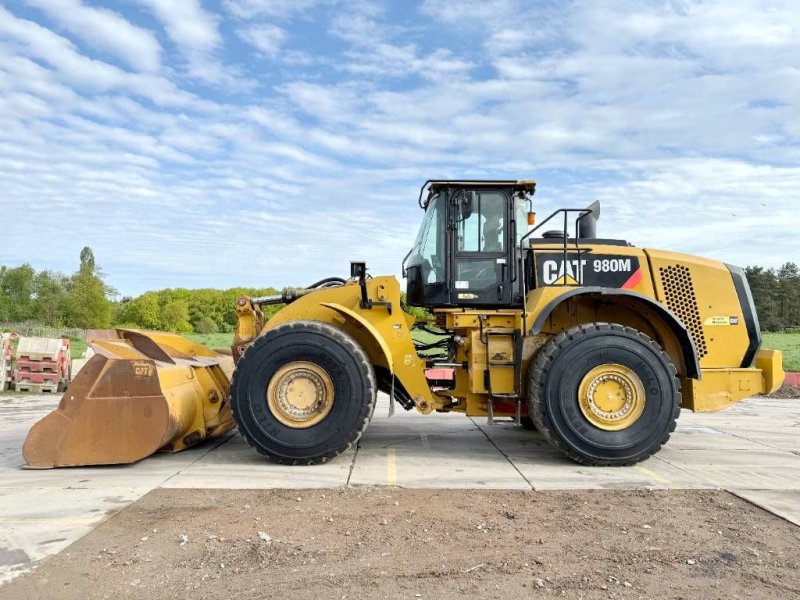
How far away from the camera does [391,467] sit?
629cm

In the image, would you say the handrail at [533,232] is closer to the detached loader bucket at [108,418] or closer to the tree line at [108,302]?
the detached loader bucket at [108,418]

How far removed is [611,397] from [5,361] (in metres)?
13.0

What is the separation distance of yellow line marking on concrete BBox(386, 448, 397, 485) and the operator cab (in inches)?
65.9

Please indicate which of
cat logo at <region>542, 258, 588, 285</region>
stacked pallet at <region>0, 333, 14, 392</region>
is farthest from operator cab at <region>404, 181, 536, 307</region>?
stacked pallet at <region>0, 333, 14, 392</region>

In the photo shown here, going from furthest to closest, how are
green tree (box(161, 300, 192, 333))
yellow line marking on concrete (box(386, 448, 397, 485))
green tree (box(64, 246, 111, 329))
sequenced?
green tree (box(64, 246, 111, 329)), green tree (box(161, 300, 192, 333)), yellow line marking on concrete (box(386, 448, 397, 485))

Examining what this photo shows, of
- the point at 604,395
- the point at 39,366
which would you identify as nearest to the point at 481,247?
the point at 604,395

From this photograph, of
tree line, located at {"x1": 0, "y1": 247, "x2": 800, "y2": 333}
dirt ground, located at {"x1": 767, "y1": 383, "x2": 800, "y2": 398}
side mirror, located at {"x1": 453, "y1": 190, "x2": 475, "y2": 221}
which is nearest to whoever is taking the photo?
side mirror, located at {"x1": 453, "y1": 190, "x2": 475, "y2": 221}

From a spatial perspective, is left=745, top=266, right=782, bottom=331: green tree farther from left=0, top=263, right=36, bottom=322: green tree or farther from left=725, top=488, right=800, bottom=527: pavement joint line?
left=0, top=263, right=36, bottom=322: green tree

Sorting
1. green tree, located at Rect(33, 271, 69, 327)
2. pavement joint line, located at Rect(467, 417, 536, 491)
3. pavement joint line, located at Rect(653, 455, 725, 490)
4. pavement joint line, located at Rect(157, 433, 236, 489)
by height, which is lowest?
pavement joint line, located at Rect(653, 455, 725, 490)

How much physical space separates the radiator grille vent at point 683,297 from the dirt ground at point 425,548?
207 cm

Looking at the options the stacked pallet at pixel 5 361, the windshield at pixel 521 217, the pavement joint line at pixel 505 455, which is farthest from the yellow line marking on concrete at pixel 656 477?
the stacked pallet at pixel 5 361

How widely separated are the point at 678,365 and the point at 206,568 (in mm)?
5223

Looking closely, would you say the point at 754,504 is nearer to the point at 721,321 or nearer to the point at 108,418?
the point at 721,321

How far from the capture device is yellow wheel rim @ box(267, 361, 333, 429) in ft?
20.9
